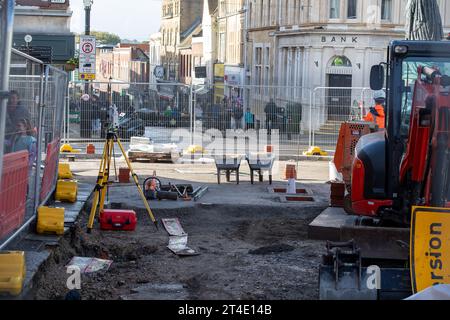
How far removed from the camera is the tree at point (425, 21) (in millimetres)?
15797

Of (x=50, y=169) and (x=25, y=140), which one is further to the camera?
(x=50, y=169)

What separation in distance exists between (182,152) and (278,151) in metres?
3.06

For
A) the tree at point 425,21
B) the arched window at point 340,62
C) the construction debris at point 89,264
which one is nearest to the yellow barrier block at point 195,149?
the tree at point 425,21

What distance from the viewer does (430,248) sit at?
27.8 ft

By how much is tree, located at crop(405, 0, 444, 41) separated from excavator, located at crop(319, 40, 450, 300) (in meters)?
4.51

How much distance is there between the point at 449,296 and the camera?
7621mm

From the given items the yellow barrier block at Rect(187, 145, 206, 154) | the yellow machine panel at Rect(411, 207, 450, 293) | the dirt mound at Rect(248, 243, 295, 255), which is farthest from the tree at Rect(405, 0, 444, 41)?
the yellow barrier block at Rect(187, 145, 206, 154)

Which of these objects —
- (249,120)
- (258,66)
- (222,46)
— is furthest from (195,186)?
(222,46)

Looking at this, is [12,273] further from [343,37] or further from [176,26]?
[176,26]

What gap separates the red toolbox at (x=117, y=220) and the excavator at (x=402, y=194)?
3972 mm

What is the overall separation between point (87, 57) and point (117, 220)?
18.8 meters

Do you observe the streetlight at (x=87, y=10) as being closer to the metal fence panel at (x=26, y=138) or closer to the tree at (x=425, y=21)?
the tree at (x=425, y=21)
